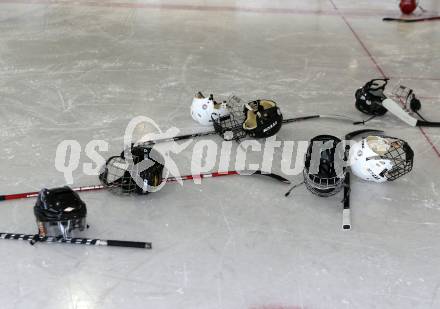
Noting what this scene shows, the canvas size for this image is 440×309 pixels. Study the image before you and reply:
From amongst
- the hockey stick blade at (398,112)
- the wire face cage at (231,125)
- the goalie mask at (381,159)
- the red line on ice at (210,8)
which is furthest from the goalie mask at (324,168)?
the red line on ice at (210,8)

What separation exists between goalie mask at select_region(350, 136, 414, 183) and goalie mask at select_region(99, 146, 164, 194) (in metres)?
1.11

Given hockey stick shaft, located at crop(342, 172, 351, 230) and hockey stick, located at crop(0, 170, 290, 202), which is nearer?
hockey stick shaft, located at crop(342, 172, 351, 230)

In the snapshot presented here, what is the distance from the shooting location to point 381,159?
275 centimetres

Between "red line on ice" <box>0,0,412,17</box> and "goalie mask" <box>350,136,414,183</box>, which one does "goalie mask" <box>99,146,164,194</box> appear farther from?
"red line on ice" <box>0,0,412,17</box>

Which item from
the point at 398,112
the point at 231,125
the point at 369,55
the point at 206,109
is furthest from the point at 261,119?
the point at 369,55

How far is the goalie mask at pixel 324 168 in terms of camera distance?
2627 millimetres

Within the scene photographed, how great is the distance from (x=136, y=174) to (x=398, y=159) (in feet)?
4.62

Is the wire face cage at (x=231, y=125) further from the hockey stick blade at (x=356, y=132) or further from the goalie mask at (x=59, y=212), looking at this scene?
the goalie mask at (x=59, y=212)

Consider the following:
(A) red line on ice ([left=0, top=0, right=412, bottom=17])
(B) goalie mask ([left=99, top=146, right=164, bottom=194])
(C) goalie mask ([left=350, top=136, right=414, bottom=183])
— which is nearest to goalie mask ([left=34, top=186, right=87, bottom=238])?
(B) goalie mask ([left=99, top=146, right=164, bottom=194])

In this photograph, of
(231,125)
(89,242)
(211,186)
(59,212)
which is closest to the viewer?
(59,212)

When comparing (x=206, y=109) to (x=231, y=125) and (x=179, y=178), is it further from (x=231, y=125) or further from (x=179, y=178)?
(x=179, y=178)

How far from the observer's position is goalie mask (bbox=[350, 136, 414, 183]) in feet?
9.02

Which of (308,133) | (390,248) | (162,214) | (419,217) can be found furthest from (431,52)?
(162,214)

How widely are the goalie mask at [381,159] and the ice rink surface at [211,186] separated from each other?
0.10 meters
